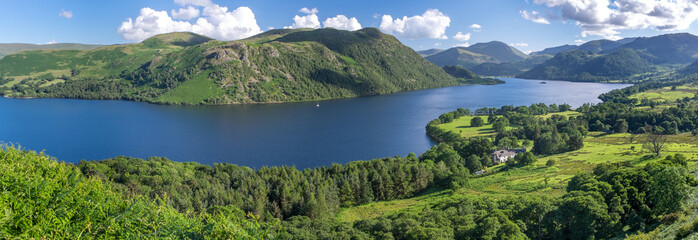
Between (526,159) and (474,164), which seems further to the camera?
(474,164)

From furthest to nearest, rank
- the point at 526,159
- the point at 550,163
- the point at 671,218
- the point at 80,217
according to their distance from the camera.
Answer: the point at 526,159, the point at 550,163, the point at 671,218, the point at 80,217

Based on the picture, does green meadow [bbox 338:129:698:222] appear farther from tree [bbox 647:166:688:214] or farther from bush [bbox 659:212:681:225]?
bush [bbox 659:212:681:225]

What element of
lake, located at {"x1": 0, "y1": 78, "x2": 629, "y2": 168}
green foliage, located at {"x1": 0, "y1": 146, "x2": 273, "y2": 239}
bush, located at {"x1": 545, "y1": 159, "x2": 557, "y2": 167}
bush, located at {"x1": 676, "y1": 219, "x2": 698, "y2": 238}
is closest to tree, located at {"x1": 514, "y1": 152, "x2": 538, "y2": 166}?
bush, located at {"x1": 545, "y1": 159, "x2": 557, "y2": 167}

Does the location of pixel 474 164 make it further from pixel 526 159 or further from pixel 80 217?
pixel 80 217

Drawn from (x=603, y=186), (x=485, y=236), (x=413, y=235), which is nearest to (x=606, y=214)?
(x=603, y=186)

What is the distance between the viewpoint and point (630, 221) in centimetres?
4044

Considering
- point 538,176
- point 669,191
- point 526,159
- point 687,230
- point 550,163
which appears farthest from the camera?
point 526,159

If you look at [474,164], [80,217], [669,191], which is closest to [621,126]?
[474,164]

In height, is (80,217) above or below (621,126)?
above

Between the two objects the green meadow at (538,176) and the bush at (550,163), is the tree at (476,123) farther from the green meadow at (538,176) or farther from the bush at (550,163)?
the bush at (550,163)

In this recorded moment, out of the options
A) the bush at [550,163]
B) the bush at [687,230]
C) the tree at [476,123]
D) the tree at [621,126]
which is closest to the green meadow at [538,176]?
the bush at [550,163]

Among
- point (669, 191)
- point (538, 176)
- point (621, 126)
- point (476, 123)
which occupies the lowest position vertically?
point (538, 176)

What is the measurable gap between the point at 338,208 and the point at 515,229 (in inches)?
1440

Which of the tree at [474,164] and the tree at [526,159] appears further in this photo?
the tree at [474,164]
